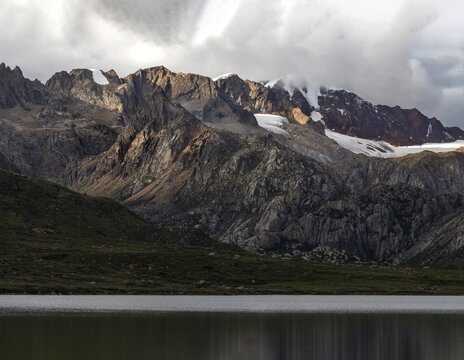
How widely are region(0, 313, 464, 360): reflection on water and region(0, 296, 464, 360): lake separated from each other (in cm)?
11

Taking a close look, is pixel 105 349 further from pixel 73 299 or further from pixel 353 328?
pixel 73 299

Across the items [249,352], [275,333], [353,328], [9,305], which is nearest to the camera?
[249,352]

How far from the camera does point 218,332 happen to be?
342ft

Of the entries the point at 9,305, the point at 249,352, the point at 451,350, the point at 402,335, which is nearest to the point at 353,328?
the point at 402,335

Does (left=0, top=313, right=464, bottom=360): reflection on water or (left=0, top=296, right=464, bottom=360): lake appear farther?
(left=0, top=296, right=464, bottom=360): lake

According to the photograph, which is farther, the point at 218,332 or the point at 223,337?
the point at 218,332

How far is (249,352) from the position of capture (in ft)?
279

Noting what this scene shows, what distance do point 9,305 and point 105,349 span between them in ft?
229

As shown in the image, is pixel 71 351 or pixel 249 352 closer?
pixel 71 351

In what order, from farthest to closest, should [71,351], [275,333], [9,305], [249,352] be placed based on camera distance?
[9,305]
[275,333]
[249,352]
[71,351]

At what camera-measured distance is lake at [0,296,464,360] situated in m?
82.8

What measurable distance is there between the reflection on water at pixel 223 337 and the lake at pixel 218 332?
4.3 inches

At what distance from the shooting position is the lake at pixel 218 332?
82.8 meters

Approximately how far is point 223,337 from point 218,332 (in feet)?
20.6
